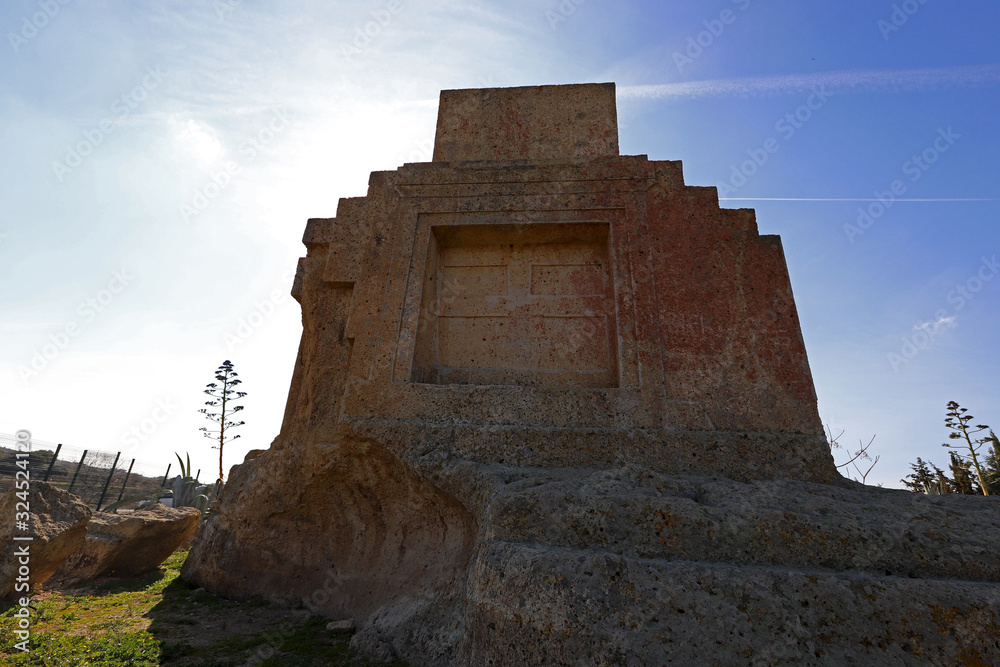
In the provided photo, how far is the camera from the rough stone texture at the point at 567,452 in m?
1.89

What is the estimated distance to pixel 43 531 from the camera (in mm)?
4664

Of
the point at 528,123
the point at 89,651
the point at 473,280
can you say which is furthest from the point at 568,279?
the point at 89,651

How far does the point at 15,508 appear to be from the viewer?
178 inches

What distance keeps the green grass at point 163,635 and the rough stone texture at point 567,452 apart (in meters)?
0.22

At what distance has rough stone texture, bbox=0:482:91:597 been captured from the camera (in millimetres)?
4324

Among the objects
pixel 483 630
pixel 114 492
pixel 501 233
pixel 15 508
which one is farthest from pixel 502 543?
pixel 114 492

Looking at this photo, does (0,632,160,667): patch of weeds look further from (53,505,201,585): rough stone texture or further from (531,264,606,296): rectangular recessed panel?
(531,264,606,296): rectangular recessed panel

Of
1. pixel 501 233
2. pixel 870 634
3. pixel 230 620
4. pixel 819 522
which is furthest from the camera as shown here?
pixel 501 233

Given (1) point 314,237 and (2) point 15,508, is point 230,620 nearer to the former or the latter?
(2) point 15,508

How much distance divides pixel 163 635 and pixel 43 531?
233cm

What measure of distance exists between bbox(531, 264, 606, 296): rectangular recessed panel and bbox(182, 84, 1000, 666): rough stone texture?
0.07 ft

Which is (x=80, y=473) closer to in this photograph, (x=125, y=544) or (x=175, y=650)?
(x=125, y=544)

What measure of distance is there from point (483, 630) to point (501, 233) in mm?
3236

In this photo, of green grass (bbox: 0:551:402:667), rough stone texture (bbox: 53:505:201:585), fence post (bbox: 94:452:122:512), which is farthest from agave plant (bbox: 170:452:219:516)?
green grass (bbox: 0:551:402:667)
